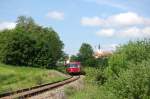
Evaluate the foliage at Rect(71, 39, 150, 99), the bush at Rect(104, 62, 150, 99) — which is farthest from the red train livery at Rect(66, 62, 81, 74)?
the bush at Rect(104, 62, 150, 99)

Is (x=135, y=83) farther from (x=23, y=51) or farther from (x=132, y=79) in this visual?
(x=23, y=51)

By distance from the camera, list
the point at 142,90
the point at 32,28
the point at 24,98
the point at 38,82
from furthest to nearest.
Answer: the point at 32,28, the point at 38,82, the point at 24,98, the point at 142,90

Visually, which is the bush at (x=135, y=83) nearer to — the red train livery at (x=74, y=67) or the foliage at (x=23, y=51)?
the red train livery at (x=74, y=67)

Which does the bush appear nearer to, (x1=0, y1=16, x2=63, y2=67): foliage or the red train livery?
the red train livery

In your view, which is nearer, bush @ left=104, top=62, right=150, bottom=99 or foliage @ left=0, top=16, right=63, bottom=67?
bush @ left=104, top=62, right=150, bottom=99

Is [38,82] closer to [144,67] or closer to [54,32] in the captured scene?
[144,67]

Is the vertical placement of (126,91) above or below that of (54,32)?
below

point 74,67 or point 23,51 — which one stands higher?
point 23,51

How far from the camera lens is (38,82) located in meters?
51.3

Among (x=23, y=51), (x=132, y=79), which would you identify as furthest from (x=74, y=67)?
(x=132, y=79)

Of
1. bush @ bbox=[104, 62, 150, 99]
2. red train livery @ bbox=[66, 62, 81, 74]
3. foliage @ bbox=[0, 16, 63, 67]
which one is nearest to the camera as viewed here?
bush @ bbox=[104, 62, 150, 99]

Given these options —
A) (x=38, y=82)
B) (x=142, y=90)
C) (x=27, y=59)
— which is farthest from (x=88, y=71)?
(x=27, y=59)

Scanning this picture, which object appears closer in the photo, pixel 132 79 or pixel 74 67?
pixel 132 79

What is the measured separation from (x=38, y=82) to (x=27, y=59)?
1593 inches
